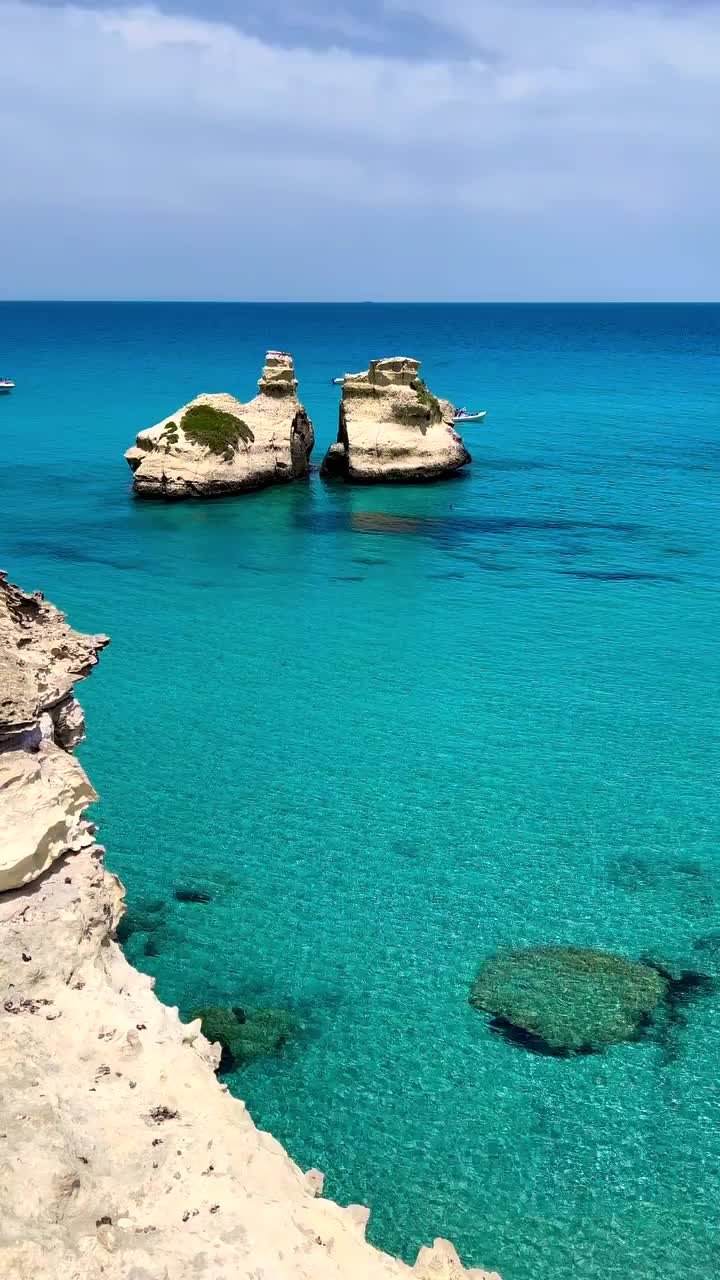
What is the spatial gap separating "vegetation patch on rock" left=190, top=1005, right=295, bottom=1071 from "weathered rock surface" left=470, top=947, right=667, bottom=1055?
10.1ft

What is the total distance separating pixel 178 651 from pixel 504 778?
12.8 meters

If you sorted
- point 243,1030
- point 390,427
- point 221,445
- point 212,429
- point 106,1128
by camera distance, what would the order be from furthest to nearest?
point 390,427, point 221,445, point 212,429, point 243,1030, point 106,1128

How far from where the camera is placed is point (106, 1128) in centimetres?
986

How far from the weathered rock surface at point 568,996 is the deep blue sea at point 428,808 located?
0.38 m

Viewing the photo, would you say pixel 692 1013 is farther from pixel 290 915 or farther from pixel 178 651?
pixel 178 651

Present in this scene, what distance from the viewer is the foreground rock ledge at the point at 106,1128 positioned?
344 inches

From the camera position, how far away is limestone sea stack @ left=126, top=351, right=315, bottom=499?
2239 inches

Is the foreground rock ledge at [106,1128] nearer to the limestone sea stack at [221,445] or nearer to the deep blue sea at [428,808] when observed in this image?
the deep blue sea at [428,808]

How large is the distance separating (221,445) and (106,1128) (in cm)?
4965

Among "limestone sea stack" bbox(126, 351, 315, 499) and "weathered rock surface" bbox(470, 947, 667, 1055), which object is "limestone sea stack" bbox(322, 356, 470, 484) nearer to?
"limestone sea stack" bbox(126, 351, 315, 499)

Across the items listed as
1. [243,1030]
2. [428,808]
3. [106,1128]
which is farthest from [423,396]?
[106,1128]

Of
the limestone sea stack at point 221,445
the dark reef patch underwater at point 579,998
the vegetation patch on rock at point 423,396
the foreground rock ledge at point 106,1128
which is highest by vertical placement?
the vegetation patch on rock at point 423,396

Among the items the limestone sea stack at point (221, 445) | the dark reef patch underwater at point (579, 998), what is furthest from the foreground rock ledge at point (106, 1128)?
the limestone sea stack at point (221, 445)

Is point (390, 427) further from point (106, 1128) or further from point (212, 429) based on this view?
point (106, 1128)
